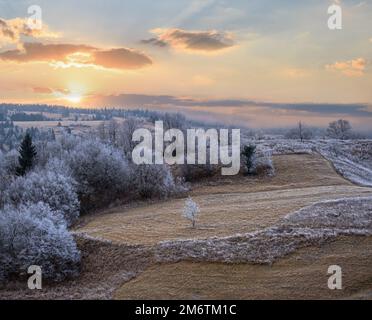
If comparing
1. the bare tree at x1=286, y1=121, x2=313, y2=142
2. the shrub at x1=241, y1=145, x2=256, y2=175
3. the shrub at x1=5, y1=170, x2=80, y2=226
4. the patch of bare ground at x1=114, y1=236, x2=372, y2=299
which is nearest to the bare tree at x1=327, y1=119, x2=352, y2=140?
the bare tree at x1=286, y1=121, x2=313, y2=142

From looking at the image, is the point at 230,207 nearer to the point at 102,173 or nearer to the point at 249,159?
the point at 102,173

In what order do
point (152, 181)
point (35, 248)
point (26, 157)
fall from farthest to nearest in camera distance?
1. point (26, 157)
2. point (152, 181)
3. point (35, 248)

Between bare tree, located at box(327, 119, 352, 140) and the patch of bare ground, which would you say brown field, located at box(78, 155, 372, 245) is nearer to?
the patch of bare ground

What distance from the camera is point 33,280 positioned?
36.3 metres

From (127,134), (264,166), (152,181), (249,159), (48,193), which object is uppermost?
(127,134)

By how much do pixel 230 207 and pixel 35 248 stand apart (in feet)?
77.4

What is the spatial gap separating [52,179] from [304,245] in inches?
1411

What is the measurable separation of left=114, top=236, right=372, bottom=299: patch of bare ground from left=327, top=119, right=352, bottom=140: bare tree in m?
128

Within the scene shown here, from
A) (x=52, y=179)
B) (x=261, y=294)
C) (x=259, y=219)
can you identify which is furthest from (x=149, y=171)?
(x=261, y=294)

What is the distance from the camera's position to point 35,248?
37.8 m

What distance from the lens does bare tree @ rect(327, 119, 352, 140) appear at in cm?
Result: 15675

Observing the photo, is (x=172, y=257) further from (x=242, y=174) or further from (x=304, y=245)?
(x=242, y=174)

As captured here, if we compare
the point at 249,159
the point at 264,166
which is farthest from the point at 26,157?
the point at 264,166

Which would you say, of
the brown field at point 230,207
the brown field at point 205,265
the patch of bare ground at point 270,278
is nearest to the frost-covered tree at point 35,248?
the brown field at point 205,265
